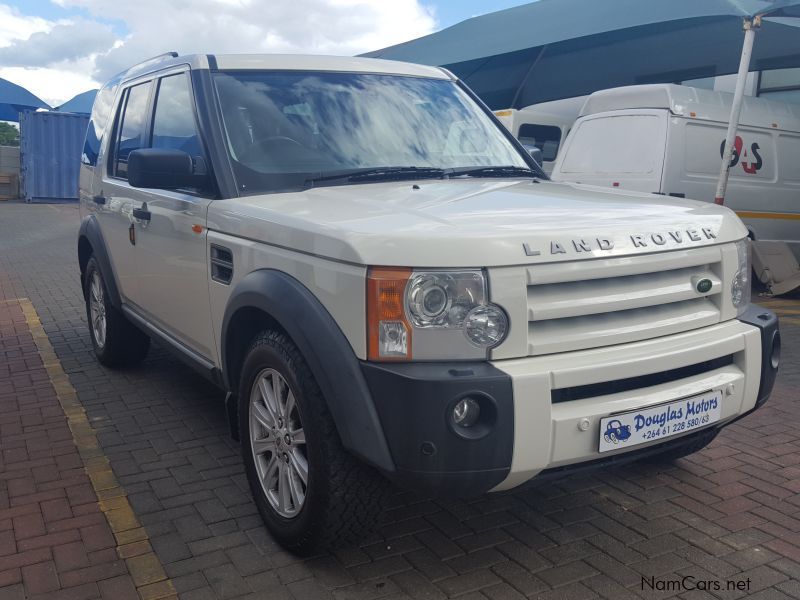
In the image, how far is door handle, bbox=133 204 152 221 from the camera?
4320 millimetres

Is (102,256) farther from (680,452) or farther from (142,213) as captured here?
(680,452)

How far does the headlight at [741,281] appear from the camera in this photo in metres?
3.23

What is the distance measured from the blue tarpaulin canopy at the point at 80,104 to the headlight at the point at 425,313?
26970 mm

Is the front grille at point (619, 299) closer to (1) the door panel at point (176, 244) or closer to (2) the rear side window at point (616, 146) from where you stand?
(1) the door panel at point (176, 244)

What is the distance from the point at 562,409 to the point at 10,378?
429 centimetres

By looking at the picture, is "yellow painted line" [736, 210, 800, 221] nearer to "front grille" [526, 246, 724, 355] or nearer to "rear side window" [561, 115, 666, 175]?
"rear side window" [561, 115, 666, 175]

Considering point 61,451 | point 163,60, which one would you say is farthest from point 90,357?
point 163,60

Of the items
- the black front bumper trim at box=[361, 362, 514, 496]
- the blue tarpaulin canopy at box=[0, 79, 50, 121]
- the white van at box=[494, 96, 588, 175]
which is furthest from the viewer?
the blue tarpaulin canopy at box=[0, 79, 50, 121]

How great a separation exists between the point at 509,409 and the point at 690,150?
292 inches

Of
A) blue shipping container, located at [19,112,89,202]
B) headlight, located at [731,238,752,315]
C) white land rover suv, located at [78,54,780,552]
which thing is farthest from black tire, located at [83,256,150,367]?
blue shipping container, located at [19,112,89,202]

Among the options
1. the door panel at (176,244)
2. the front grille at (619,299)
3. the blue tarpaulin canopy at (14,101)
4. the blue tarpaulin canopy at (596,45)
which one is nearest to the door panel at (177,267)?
the door panel at (176,244)

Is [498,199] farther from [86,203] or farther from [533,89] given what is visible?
[533,89]

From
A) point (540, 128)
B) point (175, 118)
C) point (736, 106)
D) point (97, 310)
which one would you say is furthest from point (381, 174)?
point (540, 128)

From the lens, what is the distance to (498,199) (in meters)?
3.22
